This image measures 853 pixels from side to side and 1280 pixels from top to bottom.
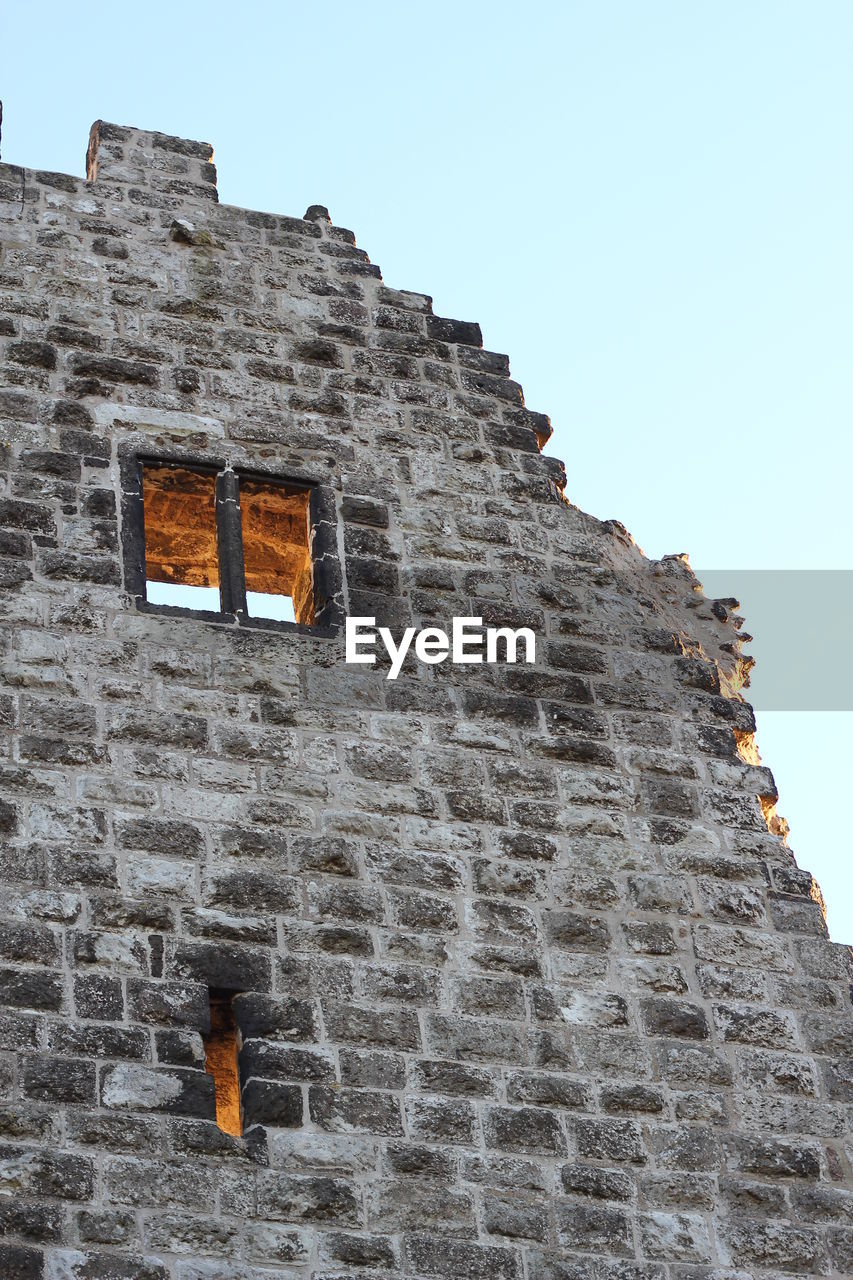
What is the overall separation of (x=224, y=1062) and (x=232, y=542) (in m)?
2.27

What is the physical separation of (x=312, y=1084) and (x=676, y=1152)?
4.41 ft

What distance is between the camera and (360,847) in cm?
822

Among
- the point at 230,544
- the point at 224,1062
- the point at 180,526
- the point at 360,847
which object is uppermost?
the point at 180,526

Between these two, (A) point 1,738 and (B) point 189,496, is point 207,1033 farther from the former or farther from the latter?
(B) point 189,496

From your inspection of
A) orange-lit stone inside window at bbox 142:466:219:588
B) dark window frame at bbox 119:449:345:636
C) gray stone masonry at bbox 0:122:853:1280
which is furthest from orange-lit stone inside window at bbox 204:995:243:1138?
orange-lit stone inside window at bbox 142:466:219:588

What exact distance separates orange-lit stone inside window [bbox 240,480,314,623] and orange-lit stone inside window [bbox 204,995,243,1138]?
2.04 metres

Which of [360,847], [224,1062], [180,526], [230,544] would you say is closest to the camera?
[224,1062]

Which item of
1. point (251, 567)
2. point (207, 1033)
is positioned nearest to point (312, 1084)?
point (207, 1033)

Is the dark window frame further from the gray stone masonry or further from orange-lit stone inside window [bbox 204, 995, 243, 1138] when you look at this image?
orange-lit stone inside window [bbox 204, 995, 243, 1138]

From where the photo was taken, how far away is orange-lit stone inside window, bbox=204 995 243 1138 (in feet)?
25.2

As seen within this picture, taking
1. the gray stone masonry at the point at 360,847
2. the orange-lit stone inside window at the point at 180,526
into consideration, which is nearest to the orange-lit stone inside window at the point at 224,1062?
the gray stone masonry at the point at 360,847

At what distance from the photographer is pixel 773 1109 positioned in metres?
8.10

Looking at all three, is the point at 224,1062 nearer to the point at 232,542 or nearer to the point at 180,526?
the point at 232,542

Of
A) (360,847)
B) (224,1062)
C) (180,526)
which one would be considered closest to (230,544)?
(180,526)
